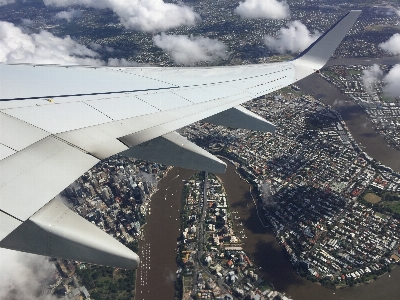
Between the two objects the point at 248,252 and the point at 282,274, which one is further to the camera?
the point at 248,252

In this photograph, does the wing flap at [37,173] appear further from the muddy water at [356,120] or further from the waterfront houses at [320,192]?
the muddy water at [356,120]

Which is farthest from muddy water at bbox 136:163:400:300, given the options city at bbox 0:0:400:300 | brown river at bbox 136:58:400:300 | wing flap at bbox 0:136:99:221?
wing flap at bbox 0:136:99:221

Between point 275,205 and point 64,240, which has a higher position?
point 64,240

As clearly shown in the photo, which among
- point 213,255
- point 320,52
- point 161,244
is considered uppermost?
point 320,52

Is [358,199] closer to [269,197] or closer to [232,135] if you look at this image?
[269,197]

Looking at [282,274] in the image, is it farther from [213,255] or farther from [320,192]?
[320,192]

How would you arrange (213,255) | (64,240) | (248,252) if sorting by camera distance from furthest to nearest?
(248,252), (213,255), (64,240)

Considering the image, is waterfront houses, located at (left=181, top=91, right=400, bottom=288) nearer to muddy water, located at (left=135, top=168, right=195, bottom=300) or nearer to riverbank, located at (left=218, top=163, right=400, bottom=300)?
riverbank, located at (left=218, top=163, right=400, bottom=300)

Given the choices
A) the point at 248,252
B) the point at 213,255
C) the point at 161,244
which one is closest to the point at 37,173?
the point at 213,255
